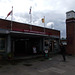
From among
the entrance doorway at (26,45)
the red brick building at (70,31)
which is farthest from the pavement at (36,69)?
the entrance doorway at (26,45)

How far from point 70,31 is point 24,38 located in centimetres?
835

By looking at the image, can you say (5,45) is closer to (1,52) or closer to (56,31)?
(1,52)

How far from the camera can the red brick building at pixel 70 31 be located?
1636 centimetres

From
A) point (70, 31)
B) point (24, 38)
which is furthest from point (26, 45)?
point (70, 31)

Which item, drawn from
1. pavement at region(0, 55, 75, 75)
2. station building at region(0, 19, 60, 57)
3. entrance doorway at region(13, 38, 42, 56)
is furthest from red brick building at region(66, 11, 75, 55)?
pavement at region(0, 55, 75, 75)

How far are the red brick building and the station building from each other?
10.6 ft

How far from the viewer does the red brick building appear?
16356mm

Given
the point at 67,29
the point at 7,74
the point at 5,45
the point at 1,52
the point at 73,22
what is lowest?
the point at 7,74

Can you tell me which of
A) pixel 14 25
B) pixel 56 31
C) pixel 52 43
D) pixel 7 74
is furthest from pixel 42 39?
pixel 7 74

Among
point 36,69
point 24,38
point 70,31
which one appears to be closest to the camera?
point 36,69

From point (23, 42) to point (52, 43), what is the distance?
6.06 metres

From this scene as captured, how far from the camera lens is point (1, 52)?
11961 mm

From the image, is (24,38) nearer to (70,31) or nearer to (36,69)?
(70,31)

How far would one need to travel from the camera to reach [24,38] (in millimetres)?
18422
